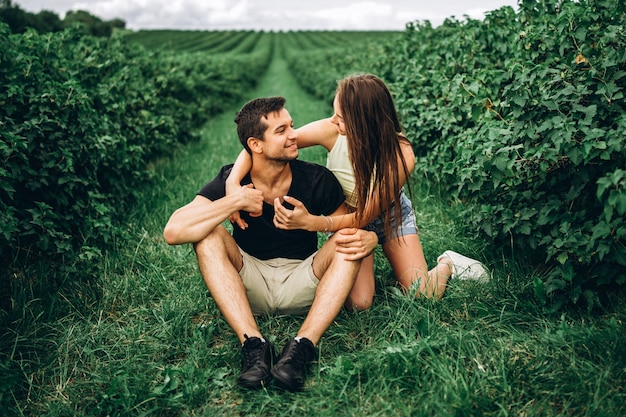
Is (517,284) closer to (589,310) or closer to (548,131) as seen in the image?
(589,310)

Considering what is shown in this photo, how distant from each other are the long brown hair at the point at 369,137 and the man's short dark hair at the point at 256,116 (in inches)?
16.7

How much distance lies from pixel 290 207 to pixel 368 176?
20.9 inches

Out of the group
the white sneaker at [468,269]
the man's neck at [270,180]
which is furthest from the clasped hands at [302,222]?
the white sneaker at [468,269]

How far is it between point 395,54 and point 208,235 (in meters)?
5.77

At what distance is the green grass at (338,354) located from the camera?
89.1 inches

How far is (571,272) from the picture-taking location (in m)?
2.74

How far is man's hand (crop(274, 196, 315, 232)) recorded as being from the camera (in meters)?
2.79

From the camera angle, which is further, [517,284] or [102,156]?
[102,156]

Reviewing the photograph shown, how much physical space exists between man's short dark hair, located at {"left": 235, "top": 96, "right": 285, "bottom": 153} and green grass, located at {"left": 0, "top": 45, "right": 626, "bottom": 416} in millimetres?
1202

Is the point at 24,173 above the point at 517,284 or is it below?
above

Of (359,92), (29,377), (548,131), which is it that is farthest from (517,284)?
(29,377)

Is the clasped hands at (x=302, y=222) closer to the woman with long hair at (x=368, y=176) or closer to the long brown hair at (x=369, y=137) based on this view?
the woman with long hair at (x=368, y=176)

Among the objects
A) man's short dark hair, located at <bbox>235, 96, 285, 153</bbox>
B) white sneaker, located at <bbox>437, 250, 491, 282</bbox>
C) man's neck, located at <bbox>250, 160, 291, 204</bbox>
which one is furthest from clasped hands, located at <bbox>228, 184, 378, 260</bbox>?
white sneaker, located at <bbox>437, 250, 491, 282</bbox>

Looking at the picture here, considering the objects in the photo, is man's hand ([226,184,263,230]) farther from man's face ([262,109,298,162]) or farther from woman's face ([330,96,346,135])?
woman's face ([330,96,346,135])
